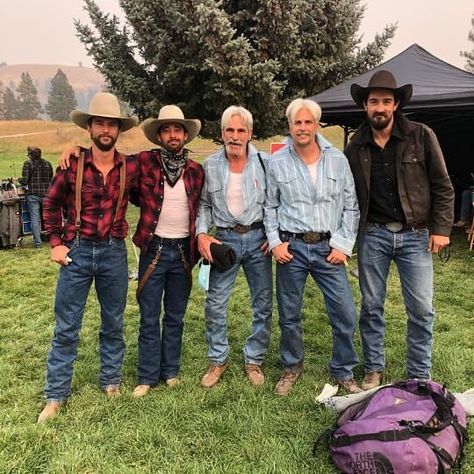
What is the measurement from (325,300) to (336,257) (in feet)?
1.13

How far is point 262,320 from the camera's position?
10.8 ft

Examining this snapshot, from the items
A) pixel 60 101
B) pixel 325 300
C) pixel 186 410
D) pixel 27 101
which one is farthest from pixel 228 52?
pixel 27 101

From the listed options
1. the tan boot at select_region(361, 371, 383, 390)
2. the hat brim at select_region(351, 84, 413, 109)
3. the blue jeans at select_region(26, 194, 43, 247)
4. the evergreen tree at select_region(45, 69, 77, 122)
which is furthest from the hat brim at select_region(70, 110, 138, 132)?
the evergreen tree at select_region(45, 69, 77, 122)

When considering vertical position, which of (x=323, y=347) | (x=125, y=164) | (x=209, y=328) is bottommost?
(x=323, y=347)

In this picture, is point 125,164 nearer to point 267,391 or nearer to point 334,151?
point 334,151

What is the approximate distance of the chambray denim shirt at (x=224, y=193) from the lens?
301 cm

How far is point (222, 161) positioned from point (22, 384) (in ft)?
6.68

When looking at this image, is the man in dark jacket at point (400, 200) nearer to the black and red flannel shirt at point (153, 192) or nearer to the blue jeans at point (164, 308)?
the black and red flannel shirt at point (153, 192)

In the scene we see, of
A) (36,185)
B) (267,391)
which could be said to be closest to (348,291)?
(267,391)

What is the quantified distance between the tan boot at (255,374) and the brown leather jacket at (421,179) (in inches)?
54.3

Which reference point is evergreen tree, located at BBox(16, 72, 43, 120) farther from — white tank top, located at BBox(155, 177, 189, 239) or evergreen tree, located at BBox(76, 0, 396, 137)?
white tank top, located at BBox(155, 177, 189, 239)

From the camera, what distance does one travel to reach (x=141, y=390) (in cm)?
309

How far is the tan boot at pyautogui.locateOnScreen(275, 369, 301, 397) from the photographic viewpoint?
123 inches

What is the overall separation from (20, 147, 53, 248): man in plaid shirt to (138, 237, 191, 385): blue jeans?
227 inches
